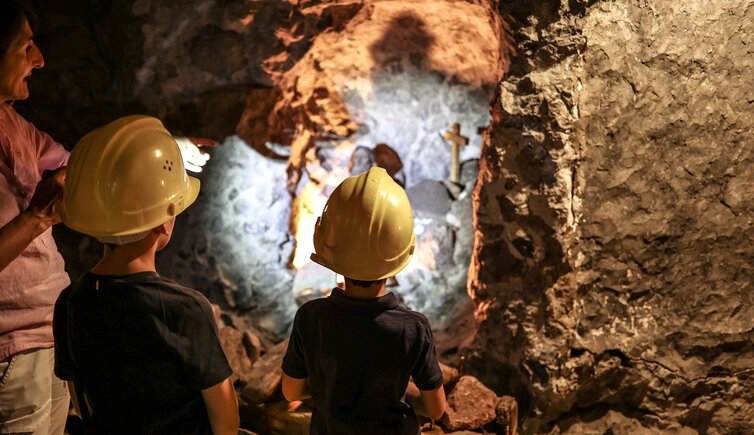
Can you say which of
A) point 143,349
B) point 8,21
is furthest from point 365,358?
point 8,21

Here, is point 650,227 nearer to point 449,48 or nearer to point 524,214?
point 524,214

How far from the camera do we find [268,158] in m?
4.03

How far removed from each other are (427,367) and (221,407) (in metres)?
0.57

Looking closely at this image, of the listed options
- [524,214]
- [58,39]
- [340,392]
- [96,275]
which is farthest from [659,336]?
[58,39]

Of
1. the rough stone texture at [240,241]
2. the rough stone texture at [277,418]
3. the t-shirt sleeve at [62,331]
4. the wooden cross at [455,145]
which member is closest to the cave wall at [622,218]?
the rough stone texture at [277,418]

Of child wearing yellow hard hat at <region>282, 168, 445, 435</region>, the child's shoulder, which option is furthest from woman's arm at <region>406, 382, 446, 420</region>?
the child's shoulder

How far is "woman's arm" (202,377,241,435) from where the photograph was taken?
156 centimetres

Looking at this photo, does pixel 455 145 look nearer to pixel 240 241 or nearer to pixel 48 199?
pixel 240 241

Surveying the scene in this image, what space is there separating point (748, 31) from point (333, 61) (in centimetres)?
234

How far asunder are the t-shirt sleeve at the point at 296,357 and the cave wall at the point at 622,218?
1352mm

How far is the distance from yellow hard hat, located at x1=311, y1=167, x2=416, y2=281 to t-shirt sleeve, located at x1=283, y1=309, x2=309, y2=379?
21cm

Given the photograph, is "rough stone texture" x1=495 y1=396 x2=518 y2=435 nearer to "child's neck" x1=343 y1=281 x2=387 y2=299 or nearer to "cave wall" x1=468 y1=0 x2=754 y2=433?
"cave wall" x1=468 y1=0 x2=754 y2=433

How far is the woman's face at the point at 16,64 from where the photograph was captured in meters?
2.03

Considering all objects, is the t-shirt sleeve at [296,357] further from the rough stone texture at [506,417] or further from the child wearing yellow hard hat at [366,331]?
the rough stone texture at [506,417]
